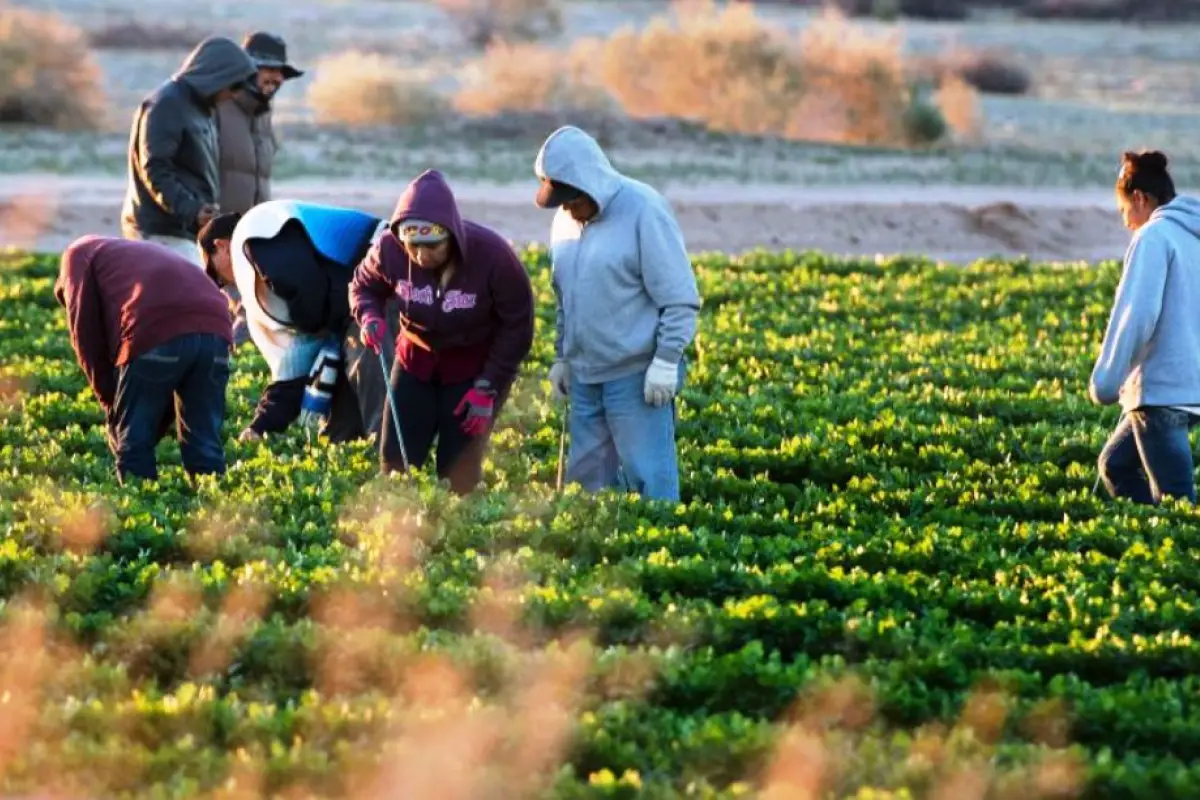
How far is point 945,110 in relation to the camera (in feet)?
150

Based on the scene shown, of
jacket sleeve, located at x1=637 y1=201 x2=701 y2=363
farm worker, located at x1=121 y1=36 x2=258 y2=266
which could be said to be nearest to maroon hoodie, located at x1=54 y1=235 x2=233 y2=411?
jacket sleeve, located at x1=637 y1=201 x2=701 y2=363

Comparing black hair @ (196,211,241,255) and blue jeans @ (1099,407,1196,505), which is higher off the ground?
black hair @ (196,211,241,255)

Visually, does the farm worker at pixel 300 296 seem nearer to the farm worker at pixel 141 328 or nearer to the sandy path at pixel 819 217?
the farm worker at pixel 141 328

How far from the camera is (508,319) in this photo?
988 centimetres

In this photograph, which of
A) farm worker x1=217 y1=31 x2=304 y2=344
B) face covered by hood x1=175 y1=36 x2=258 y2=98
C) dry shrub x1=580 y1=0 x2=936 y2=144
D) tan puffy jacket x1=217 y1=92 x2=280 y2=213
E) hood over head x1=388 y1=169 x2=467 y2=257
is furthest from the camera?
dry shrub x1=580 y1=0 x2=936 y2=144

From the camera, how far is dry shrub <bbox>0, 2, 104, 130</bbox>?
124 ft

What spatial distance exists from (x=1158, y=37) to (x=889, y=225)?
48.9 metres

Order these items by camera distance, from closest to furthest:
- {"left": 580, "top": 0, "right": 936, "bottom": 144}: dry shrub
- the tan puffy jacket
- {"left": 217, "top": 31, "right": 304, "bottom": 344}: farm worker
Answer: {"left": 217, "top": 31, "right": 304, "bottom": 344}: farm worker < the tan puffy jacket < {"left": 580, "top": 0, "right": 936, "bottom": 144}: dry shrub

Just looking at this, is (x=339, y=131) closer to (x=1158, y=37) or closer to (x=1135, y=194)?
(x=1135, y=194)

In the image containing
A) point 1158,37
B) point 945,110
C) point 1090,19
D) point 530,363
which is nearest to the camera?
point 530,363

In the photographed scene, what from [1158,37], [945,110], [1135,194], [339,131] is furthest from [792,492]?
[1158,37]

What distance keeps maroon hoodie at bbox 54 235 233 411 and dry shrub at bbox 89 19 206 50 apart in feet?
162

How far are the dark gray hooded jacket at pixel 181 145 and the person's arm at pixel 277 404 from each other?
2.49 meters

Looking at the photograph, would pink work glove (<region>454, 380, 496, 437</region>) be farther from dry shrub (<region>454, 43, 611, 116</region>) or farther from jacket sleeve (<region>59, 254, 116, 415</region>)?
dry shrub (<region>454, 43, 611, 116</region>)
